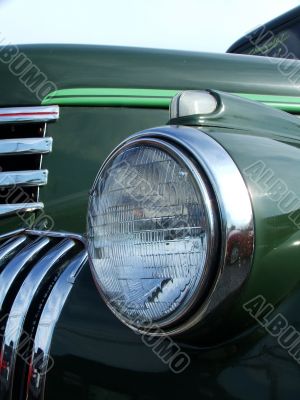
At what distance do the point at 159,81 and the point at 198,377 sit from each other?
1.23 metres

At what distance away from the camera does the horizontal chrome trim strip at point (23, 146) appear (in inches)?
74.4

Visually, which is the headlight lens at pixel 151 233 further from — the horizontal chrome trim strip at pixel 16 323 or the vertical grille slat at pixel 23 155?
the vertical grille slat at pixel 23 155

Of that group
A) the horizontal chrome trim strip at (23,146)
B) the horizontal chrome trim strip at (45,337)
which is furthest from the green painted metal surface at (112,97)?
the horizontal chrome trim strip at (45,337)

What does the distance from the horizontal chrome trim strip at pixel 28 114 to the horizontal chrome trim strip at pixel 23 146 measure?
7cm

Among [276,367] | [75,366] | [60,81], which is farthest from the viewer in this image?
[60,81]

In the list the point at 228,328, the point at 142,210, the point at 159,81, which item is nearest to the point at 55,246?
the point at 142,210

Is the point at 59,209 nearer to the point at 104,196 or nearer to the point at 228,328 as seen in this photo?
the point at 104,196

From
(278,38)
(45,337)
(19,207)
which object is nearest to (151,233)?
(45,337)

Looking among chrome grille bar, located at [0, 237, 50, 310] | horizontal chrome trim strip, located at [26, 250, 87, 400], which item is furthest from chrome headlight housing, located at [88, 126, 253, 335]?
chrome grille bar, located at [0, 237, 50, 310]

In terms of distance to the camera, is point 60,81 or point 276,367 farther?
point 60,81

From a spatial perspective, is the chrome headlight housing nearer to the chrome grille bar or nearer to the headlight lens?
the headlight lens

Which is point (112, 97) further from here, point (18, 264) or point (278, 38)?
point (278, 38)

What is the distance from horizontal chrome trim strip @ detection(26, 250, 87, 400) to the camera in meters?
1.20

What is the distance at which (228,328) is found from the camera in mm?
967
